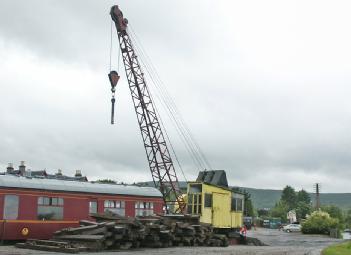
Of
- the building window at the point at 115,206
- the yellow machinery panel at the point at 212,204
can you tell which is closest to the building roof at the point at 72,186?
the building window at the point at 115,206

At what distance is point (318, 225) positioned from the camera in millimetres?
57531

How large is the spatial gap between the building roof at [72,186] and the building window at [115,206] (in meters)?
0.43

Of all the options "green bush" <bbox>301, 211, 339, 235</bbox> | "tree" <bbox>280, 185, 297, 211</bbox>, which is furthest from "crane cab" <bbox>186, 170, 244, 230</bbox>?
"tree" <bbox>280, 185, 297, 211</bbox>

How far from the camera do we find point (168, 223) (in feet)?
77.0

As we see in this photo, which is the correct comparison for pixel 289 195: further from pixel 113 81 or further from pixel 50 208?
pixel 50 208

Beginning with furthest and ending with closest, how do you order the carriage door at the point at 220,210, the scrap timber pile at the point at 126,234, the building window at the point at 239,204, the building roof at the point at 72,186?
the building window at the point at 239,204, the carriage door at the point at 220,210, the building roof at the point at 72,186, the scrap timber pile at the point at 126,234

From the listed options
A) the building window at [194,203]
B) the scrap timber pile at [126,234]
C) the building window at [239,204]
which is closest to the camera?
the scrap timber pile at [126,234]

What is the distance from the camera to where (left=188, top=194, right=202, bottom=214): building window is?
28.5 metres

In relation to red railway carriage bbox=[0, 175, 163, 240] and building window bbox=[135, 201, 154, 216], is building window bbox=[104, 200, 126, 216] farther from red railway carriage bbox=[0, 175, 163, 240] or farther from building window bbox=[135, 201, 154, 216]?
building window bbox=[135, 201, 154, 216]

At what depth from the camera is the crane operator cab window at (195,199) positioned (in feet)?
93.6

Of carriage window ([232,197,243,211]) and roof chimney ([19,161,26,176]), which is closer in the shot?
roof chimney ([19,161,26,176])

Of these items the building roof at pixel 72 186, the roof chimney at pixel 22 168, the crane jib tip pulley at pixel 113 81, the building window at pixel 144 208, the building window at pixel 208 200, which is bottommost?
the building window at pixel 144 208

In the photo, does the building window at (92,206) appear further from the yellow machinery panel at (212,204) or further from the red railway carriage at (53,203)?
the yellow machinery panel at (212,204)

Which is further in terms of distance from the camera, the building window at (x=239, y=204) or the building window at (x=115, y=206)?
the building window at (x=239, y=204)
